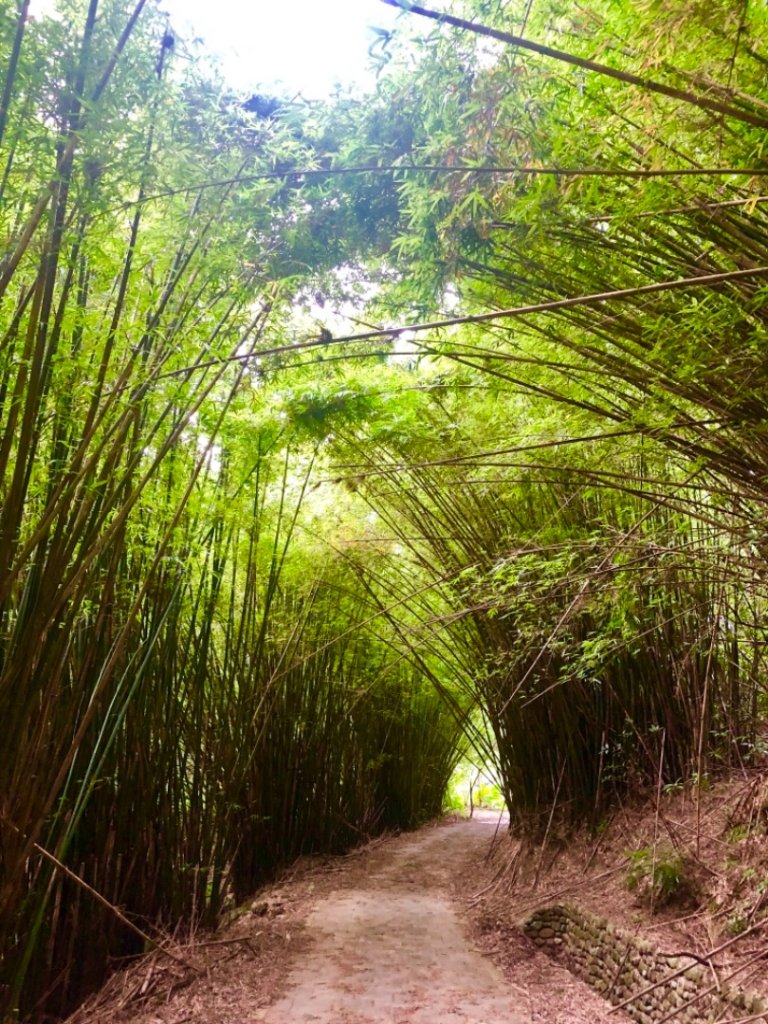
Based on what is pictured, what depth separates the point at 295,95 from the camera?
7.60 ft

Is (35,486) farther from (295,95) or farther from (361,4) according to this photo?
(361,4)

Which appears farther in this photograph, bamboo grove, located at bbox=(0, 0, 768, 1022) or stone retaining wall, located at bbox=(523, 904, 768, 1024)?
stone retaining wall, located at bbox=(523, 904, 768, 1024)

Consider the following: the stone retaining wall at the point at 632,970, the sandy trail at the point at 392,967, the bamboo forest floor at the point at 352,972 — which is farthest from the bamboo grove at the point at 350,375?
the stone retaining wall at the point at 632,970

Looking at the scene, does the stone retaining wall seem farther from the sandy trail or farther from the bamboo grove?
the bamboo grove

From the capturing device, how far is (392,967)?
130 inches

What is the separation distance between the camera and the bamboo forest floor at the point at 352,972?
8.96ft

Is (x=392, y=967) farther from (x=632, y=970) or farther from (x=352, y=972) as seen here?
(x=632, y=970)

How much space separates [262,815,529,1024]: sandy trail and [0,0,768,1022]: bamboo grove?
64 centimetres

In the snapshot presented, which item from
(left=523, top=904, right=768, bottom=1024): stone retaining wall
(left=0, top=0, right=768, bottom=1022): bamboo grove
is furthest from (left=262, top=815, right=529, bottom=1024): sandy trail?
(left=0, top=0, right=768, bottom=1022): bamboo grove

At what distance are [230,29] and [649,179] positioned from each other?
3.99 ft

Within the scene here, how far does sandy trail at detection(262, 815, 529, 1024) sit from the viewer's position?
110 inches

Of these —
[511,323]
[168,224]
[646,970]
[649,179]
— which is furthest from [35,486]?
[646,970]

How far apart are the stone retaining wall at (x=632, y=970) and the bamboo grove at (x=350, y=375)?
0.74 m

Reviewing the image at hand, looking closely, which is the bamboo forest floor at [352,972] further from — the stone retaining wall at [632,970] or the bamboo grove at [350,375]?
the bamboo grove at [350,375]
